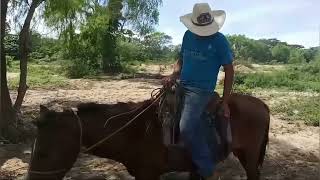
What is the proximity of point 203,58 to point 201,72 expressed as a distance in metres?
0.13

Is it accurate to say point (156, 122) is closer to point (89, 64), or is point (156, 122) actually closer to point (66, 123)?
point (66, 123)

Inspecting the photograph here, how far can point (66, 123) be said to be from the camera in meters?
3.74

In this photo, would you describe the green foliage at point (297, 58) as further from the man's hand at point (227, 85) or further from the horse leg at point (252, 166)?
the man's hand at point (227, 85)

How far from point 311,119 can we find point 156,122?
7.06 meters

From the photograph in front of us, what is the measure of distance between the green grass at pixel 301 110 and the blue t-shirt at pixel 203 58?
6.63 metres

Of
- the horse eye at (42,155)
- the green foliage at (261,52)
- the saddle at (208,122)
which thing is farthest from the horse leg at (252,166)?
the green foliage at (261,52)

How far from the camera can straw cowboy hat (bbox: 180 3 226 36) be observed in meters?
4.07

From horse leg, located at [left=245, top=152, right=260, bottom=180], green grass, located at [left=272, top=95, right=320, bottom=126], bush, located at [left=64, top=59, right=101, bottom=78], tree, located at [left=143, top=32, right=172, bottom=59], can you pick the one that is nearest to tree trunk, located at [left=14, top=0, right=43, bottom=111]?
horse leg, located at [left=245, top=152, right=260, bottom=180]

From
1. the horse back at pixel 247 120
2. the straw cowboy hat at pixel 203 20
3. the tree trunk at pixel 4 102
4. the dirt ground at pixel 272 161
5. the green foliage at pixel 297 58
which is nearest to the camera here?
the straw cowboy hat at pixel 203 20

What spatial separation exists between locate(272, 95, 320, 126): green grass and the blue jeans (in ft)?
21.7

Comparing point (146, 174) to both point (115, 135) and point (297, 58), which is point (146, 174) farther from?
point (297, 58)

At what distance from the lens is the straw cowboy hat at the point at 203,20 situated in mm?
4066

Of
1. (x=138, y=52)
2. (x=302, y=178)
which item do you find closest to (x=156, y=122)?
(x=302, y=178)

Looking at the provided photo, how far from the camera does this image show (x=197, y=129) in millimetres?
4090
